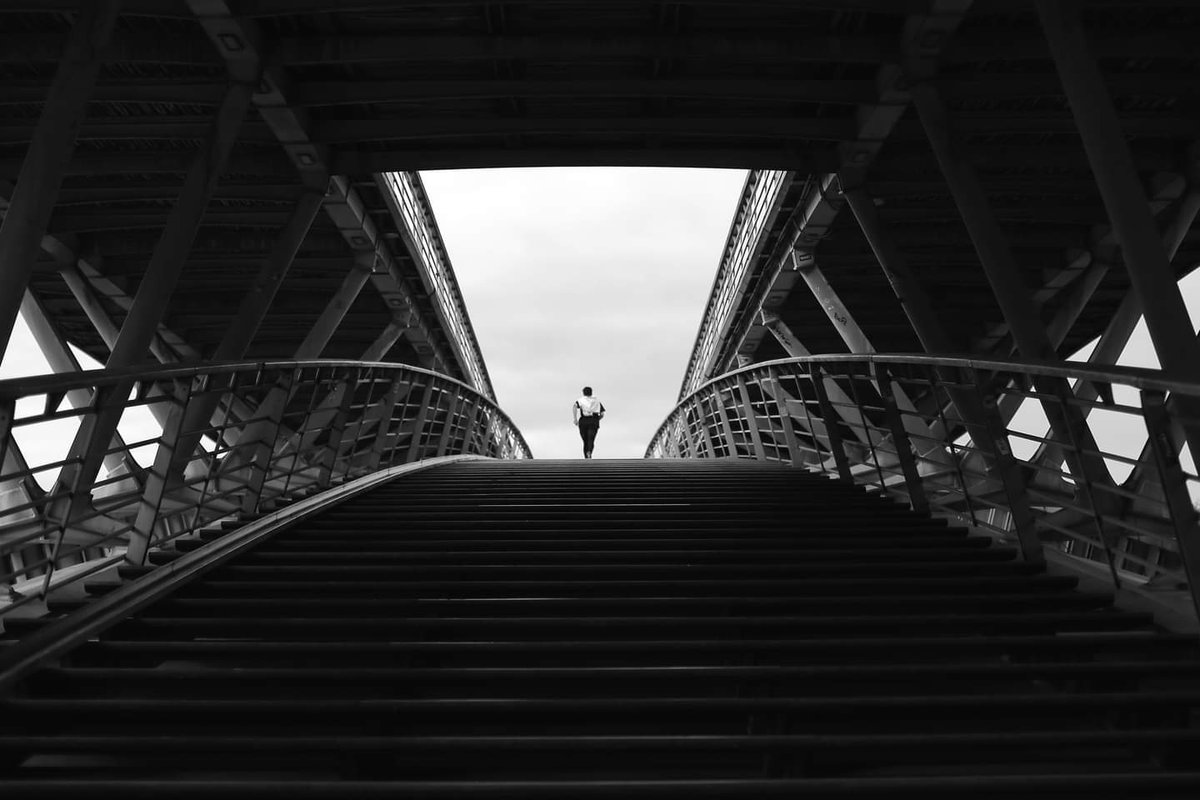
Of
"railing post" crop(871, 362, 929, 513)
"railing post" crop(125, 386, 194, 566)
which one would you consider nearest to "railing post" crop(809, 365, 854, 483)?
"railing post" crop(871, 362, 929, 513)

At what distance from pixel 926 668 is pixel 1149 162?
29.9 feet

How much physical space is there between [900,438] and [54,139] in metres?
6.22

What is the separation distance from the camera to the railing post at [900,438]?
18.2ft

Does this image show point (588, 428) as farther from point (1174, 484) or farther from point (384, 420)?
point (1174, 484)

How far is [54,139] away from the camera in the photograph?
19.6 ft

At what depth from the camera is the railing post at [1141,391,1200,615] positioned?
2.99 metres

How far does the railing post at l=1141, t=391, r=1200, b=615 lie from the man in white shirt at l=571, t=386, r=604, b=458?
1352 cm

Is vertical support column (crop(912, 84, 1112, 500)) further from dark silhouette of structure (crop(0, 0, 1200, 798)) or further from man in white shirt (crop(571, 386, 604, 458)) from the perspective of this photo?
man in white shirt (crop(571, 386, 604, 458))

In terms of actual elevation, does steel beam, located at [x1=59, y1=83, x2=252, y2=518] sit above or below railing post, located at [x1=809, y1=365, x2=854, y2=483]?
above

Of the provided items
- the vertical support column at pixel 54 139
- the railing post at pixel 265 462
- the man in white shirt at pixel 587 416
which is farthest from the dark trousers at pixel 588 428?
the vertical support column at pixel 54 139

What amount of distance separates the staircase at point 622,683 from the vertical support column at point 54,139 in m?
3.03

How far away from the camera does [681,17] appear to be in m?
7.89

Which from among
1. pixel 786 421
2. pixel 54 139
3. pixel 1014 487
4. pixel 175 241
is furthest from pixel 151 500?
pixel 786 421

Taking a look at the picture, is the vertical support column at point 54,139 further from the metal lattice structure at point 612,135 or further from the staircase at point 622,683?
the staircase at point 622,683
